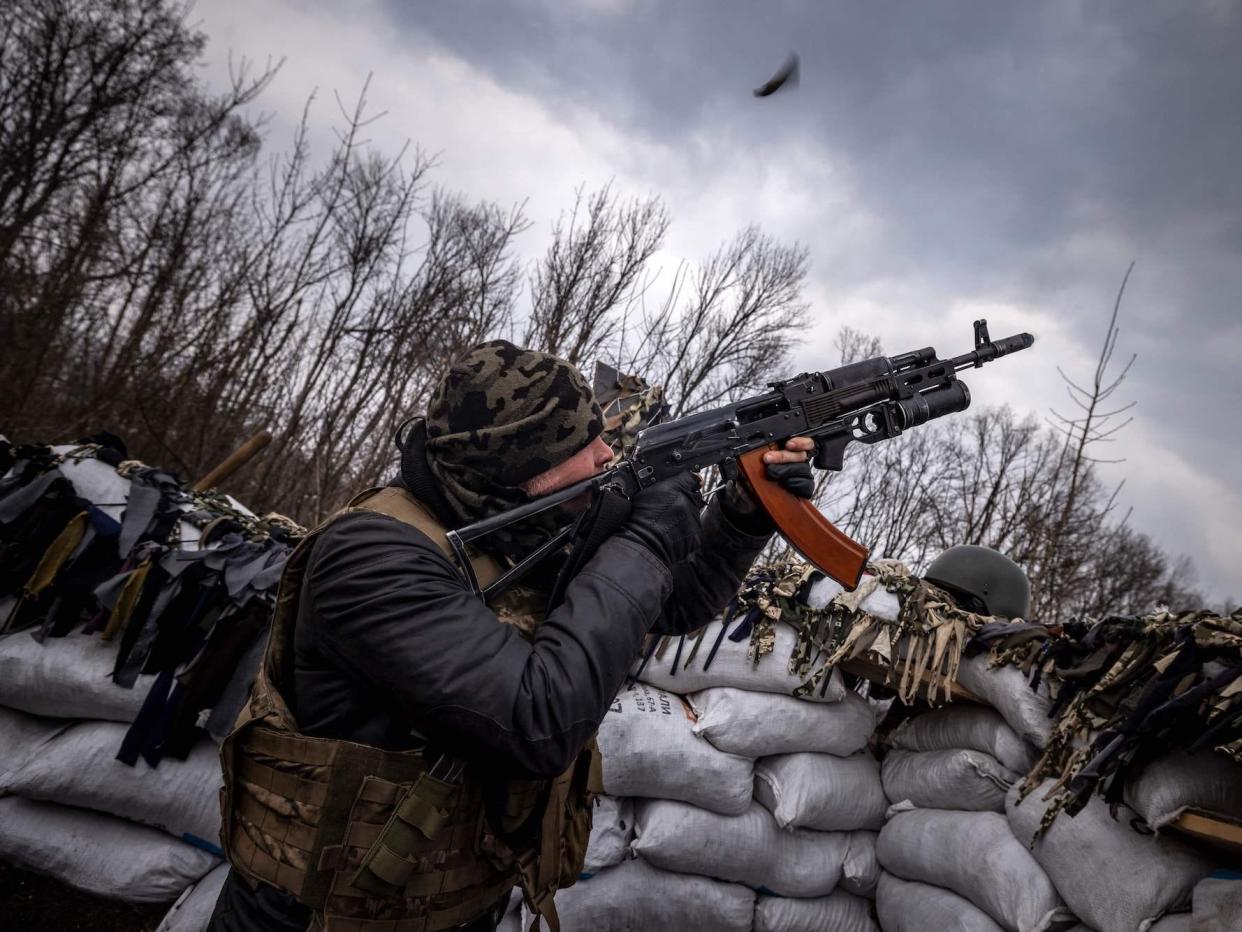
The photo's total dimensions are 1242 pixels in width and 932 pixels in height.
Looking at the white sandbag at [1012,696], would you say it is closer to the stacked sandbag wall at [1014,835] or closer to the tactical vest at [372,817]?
the stacked sandbag wall at [1014,835]

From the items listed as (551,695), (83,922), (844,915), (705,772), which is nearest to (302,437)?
(83,922)

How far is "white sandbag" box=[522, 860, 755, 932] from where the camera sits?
2723mm

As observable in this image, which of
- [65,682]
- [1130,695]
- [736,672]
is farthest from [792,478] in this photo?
[65,682]

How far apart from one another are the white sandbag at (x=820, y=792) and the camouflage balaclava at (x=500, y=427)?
2107 millimetres

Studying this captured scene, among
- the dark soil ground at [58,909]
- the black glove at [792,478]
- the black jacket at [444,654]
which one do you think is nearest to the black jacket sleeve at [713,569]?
the black glove at [792,478]

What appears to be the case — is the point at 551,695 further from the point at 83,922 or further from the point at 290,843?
the point at 83,922

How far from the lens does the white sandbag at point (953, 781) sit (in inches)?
103

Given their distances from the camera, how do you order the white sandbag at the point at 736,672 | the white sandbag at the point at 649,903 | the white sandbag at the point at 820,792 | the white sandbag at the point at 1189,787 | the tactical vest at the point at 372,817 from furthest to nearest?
1. the white sandbag at the point at 736,672
2. the white sandbag at the point at 820,792
3. the white sandbag at the point at 649,903
4. the white sandbag at the point at 1189,787
5. the tactical vest at the point at 372,817

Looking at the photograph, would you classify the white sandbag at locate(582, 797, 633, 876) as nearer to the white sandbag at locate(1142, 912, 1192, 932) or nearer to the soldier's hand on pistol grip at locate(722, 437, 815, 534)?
the soldier's hand on pistol grip at locate(722, 437, 815, 534)

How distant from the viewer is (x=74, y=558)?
260cm

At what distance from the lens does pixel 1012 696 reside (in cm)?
252

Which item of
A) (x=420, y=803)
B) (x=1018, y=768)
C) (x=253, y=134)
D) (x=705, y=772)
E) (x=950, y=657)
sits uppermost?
(x=253, y=134)

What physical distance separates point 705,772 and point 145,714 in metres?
2.16

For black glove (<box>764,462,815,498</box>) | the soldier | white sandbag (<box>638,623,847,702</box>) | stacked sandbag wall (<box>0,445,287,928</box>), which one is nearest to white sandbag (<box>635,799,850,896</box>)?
white sandbag (<box>638,623,847,702</box>)
